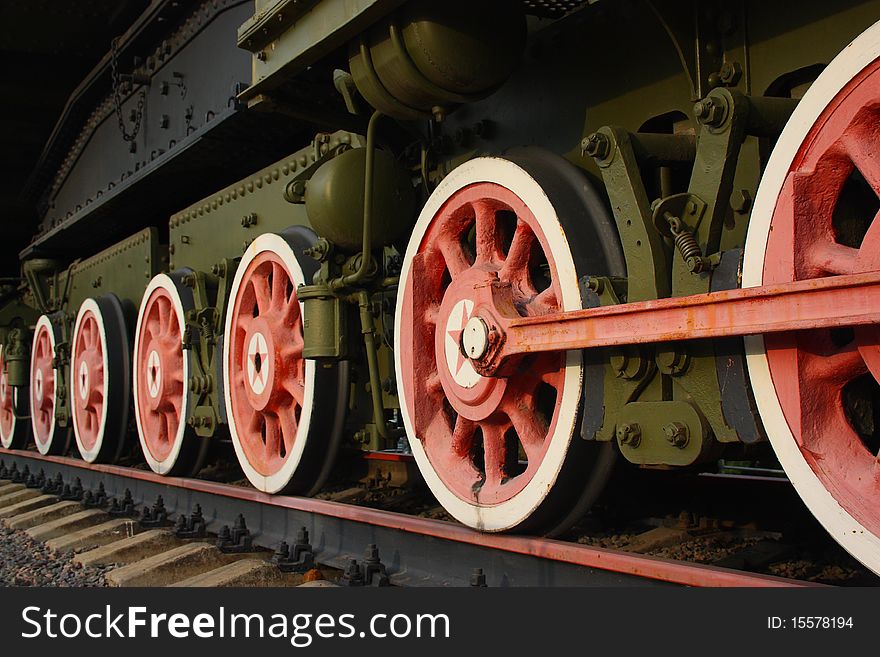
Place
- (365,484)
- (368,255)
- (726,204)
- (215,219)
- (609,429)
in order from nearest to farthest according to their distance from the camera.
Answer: (726,204), (609,429), (368,255), (365,484), (215,219)

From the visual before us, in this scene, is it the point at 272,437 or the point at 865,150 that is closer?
the point at 865,150

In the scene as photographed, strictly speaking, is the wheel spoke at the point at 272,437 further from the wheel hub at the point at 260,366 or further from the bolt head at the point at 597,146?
the bolt head at the point at 597,146

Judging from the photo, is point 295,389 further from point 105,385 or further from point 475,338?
point 105,385

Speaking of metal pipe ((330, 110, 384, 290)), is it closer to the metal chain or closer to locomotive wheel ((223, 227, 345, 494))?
locomotive wheel ((223, 227, 345, 494))

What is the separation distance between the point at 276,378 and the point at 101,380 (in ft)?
9.02

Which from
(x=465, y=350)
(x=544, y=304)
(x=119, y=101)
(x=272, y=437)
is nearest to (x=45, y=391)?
(x=119, y=101)

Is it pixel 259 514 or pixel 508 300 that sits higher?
pixel 508 300

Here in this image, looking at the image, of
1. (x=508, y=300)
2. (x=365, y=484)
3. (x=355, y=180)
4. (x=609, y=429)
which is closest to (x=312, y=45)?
(x=355, y=180)

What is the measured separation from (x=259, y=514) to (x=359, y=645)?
2244 mm

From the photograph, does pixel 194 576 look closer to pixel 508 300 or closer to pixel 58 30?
pixel 508 300

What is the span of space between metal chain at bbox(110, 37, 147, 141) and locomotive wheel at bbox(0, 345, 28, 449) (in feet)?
11.5

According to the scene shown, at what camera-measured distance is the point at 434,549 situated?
2.98 m

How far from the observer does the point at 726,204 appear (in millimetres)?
2182

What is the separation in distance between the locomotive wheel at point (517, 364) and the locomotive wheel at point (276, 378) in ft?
2.32
